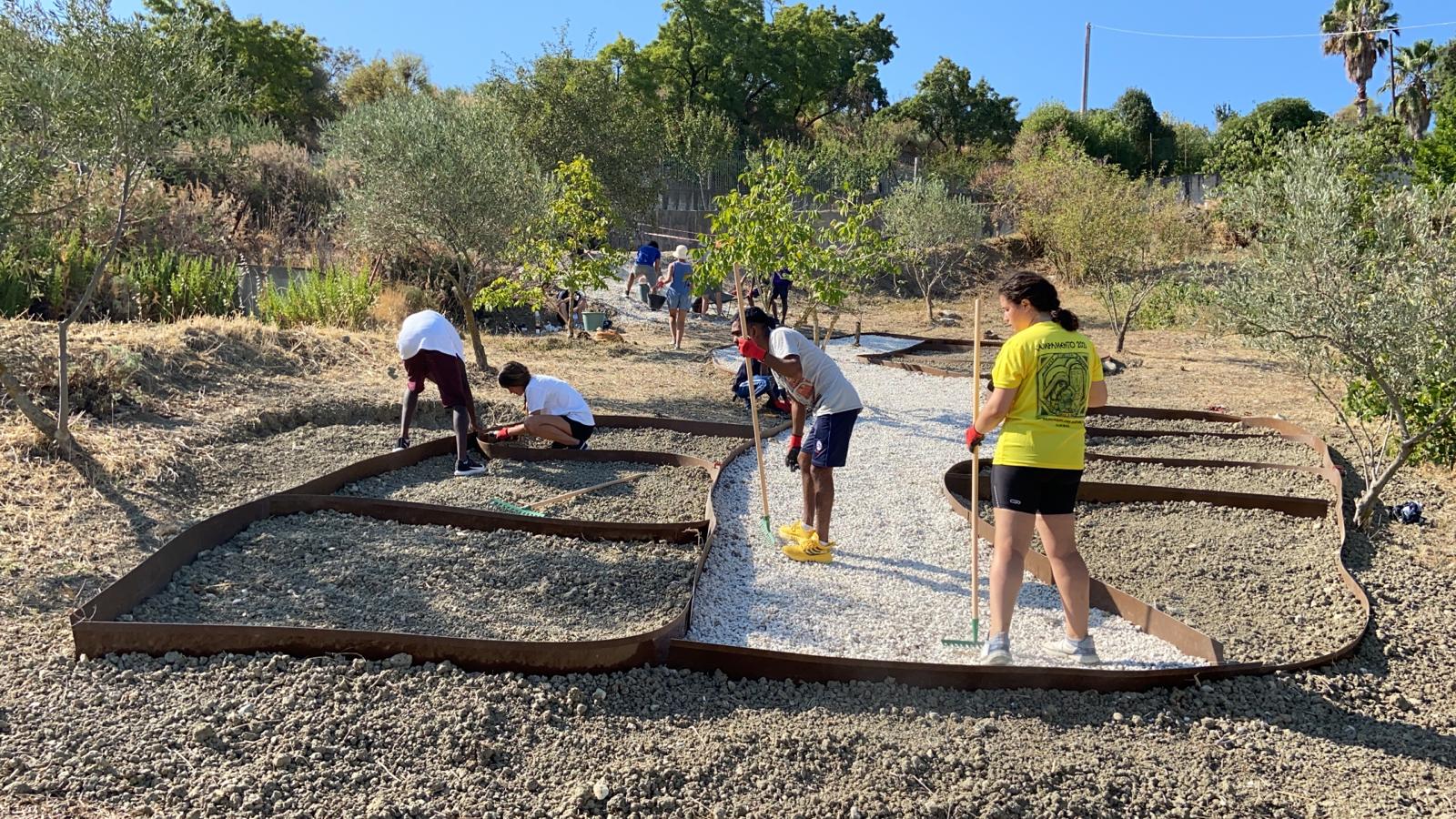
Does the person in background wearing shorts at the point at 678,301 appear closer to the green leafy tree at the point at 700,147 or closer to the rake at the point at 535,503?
the rake at the point at 535,503

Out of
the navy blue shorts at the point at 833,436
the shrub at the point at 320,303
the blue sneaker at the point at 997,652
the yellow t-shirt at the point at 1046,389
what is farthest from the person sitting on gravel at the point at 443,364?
the shrub at the point at 320,303

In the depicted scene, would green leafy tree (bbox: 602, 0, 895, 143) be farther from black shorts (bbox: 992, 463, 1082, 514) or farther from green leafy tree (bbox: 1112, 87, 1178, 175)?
black shorts (bbox: 992, 463, 1082, 514)

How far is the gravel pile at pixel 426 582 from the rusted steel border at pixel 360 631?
0.07 metres

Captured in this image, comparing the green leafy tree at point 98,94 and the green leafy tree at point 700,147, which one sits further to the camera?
the green leafy tree at point 700,147

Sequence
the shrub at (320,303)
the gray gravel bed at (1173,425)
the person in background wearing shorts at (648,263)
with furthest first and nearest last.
Answer: 1. the person in background wearing shorts at (648,263)
2. the shrub at (320,303)
3. the gray gravel bed at (1173,425)

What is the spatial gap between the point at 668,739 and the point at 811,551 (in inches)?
83.9

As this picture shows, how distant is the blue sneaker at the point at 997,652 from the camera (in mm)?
3854

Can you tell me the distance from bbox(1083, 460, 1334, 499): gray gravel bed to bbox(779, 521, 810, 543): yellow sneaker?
2317mm

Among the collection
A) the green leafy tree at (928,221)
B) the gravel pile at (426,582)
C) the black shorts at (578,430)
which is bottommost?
the gravel pile at (426,582)

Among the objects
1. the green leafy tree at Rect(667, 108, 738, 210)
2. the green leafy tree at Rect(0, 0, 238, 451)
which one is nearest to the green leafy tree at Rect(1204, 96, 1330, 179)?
the green leafy tree at Rect(667, 108, 738, 210)

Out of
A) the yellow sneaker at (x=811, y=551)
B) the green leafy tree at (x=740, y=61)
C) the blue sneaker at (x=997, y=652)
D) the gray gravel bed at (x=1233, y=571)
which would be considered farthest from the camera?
the green leafy tree at (x=740, y=61)

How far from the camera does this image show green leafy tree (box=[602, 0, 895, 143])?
33.0 m

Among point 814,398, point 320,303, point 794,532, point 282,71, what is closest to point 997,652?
point 814,398

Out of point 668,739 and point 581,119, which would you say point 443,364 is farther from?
point 581,119
